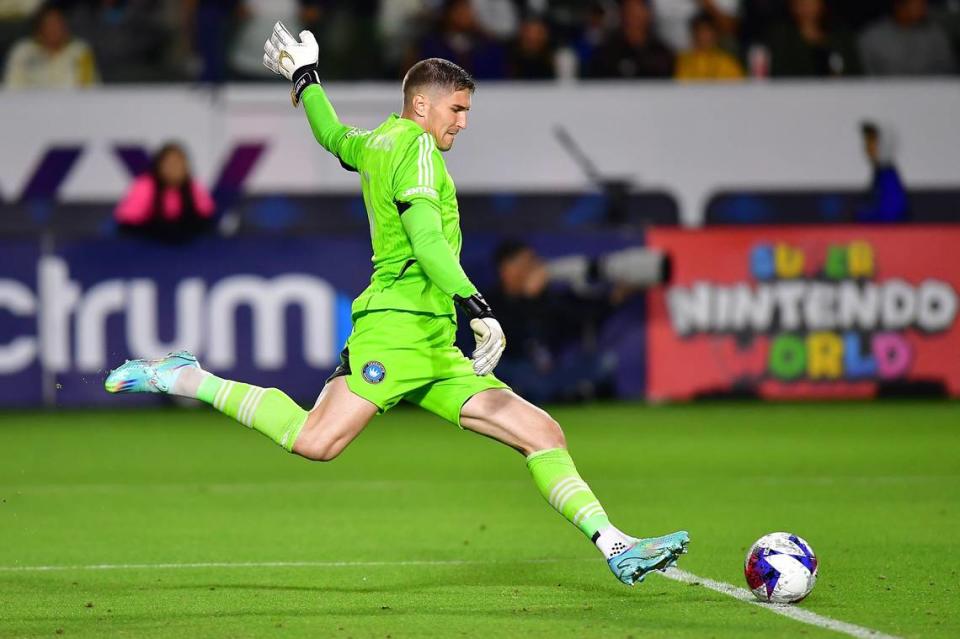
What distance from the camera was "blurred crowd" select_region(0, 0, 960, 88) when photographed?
1895cm

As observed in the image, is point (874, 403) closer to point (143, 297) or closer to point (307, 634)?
point (143, 297)

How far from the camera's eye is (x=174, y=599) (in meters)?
6.93

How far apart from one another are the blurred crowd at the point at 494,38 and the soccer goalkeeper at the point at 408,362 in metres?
12.0

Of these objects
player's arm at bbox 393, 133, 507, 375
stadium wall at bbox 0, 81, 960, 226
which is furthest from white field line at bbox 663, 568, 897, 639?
stadium wall at bbox 0, 81, 960, 226

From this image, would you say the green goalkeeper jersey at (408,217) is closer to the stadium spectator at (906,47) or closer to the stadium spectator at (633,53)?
the stadium spectator at (633,53)

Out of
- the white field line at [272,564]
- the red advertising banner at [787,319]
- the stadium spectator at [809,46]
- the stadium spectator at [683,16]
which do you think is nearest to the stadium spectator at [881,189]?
the stadium spectator at [809,46]

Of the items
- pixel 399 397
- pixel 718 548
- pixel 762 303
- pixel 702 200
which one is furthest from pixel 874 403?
pixel 399 397

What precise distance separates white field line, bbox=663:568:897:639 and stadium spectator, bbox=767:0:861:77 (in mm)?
12835

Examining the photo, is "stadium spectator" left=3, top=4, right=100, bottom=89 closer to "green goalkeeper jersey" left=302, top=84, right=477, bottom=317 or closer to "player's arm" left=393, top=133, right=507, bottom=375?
"green goalkeeper jersey" left=302, top=84, right=477, bottom=317

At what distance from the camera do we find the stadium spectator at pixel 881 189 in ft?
59.8

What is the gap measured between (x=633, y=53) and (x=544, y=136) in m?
1.35

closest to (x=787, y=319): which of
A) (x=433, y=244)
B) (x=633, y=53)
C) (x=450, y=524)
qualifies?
(x=633, y=53)

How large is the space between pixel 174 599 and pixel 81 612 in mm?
431

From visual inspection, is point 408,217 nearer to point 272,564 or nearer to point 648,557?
point 648,557
